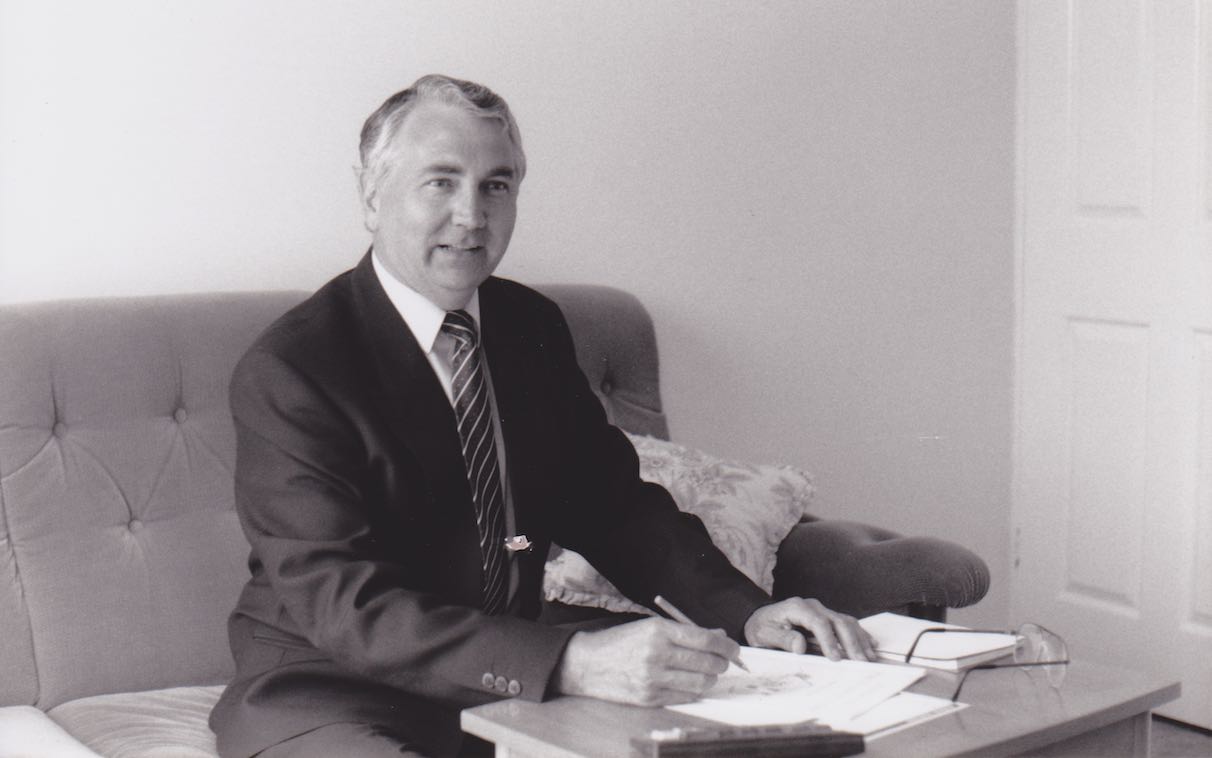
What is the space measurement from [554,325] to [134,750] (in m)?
0.79

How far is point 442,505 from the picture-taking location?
72.1 inches

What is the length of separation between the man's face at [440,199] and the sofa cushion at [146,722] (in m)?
0.66

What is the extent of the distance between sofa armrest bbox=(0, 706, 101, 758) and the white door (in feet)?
7.79

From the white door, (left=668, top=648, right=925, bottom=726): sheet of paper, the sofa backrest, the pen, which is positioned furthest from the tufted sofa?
the white door

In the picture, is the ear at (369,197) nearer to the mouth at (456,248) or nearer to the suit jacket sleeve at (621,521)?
the mouth at (456,248)

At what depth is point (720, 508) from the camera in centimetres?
251

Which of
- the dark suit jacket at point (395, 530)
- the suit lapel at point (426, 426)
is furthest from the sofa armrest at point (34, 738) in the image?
the suit lapel at point (426, 426)

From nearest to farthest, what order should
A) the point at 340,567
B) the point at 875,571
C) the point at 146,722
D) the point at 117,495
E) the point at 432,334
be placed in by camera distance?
the point at 340,567, the point at 432,334, the point at 146,722, the point at 117,495, the point at 875,571

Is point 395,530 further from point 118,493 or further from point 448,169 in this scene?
point 118,493

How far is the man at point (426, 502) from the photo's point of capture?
165 centimetres

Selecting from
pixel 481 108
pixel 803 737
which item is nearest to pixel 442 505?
pixel 481 108

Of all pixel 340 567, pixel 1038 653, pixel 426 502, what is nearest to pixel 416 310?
pixel 426 502

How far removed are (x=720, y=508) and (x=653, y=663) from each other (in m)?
1.02

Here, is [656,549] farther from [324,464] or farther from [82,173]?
[82,173]
